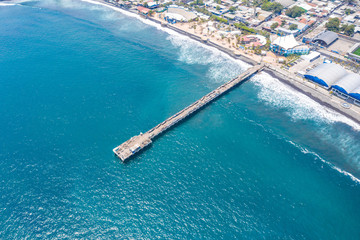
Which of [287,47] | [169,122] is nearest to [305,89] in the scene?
[287,47]

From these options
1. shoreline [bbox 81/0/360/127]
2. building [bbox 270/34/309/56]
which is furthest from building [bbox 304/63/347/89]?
building [bbox 270/34/309/56]

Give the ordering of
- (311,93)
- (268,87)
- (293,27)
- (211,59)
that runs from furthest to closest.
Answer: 1. (293,27)
2. (211,59)
3. (268,87)
4. (311,93)

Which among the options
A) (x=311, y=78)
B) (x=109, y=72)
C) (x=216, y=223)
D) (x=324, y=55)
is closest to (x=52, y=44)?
(x=109, y=72)

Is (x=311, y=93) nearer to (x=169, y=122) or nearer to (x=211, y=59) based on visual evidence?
(x=211, y=59)

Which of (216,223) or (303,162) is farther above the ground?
(303,162)

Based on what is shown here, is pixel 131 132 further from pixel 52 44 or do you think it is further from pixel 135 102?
pixel 52 44

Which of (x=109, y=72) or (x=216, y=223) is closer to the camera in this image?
(x=216, y=223)
